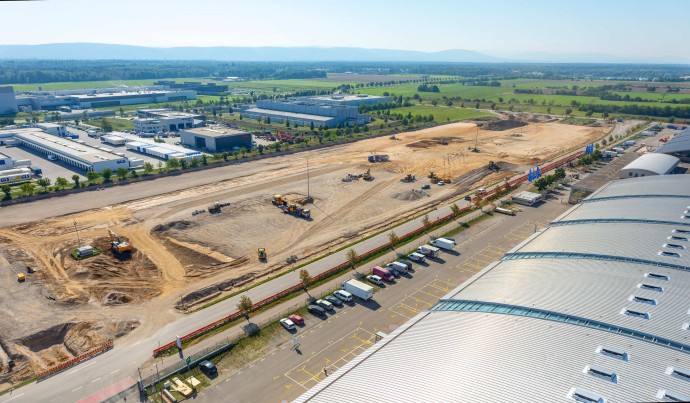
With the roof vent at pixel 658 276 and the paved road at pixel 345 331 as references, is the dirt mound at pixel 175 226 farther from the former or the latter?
the roof vent at pixel 658 276

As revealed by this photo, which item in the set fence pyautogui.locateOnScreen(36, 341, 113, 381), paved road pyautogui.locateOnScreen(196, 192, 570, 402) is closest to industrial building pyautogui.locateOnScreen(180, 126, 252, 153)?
paved road pyautogui.locateOnScreen(196, 192, 570, 402)

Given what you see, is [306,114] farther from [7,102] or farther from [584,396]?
[584,396]

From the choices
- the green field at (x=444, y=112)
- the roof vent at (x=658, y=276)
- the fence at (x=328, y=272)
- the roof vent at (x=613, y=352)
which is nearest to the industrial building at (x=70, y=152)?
the fence at (x=328, y=272)

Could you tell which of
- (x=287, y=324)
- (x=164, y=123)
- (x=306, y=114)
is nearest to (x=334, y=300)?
(x=287, y=324)

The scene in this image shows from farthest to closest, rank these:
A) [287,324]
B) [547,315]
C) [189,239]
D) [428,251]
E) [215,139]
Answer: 1. [215,139]
2. [189,239]
3. [428,251]
4. [287,324]
5. [547,315]

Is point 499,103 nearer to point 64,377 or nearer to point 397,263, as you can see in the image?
point 397,263
